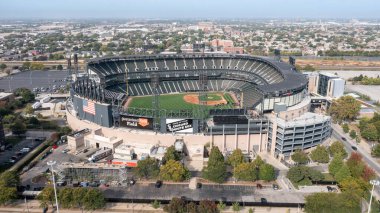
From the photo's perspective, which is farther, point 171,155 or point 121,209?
point 171,155

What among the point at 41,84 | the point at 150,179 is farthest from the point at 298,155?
the point at 41,84

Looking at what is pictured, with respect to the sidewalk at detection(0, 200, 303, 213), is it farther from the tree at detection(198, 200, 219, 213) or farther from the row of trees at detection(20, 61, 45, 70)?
the row of trees at detection(20, 61, 45, 70)

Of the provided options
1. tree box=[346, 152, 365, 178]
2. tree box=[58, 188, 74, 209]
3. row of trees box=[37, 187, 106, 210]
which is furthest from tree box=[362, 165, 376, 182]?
tree box=[58, 188, 74, 209]

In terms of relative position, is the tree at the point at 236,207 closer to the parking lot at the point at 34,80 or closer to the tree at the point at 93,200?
the tree at the point at 93,200

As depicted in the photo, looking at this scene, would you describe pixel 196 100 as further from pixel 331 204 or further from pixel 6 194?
pixel 6 194

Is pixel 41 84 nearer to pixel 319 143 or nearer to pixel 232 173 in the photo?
pixel 232 173

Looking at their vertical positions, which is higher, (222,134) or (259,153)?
(222,134)

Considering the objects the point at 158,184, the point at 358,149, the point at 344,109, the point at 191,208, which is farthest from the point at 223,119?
the point at 344,109
